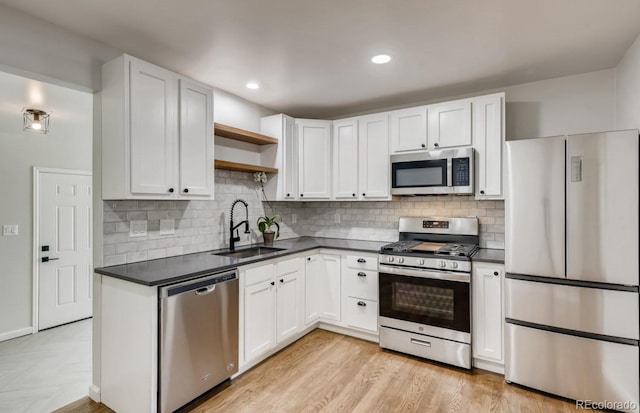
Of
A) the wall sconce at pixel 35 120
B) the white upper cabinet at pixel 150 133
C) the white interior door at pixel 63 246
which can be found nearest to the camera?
the white upper cabinet at pixel 150 133

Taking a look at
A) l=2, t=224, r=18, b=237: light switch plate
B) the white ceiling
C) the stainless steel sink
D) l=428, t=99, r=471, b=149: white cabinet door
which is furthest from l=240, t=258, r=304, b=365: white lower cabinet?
l=2, t=224, r=18, b=237: light switch plate

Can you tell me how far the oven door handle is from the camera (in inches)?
108

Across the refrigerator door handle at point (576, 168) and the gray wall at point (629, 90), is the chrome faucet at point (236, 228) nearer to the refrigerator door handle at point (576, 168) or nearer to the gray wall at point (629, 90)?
the refrigerator door handle at point (576, 168)

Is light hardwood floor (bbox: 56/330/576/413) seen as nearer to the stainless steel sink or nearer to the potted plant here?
the stainless steel sink

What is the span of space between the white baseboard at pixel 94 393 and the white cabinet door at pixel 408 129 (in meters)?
3.27

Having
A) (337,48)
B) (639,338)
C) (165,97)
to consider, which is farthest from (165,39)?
(639,338)

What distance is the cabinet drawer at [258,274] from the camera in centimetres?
267

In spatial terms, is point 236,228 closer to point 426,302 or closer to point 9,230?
point 426,302

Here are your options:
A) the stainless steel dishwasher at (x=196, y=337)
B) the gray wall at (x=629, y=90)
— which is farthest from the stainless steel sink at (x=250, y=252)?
the gray wall at (x=629, y=90)

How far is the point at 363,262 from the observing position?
10.9 feet

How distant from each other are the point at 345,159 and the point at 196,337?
241 centimetres

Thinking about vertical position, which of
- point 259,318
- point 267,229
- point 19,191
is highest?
point 19,191

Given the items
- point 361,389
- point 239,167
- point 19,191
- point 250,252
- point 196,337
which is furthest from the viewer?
point 19,191

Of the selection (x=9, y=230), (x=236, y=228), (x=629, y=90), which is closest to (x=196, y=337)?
(x=236, y=228)
